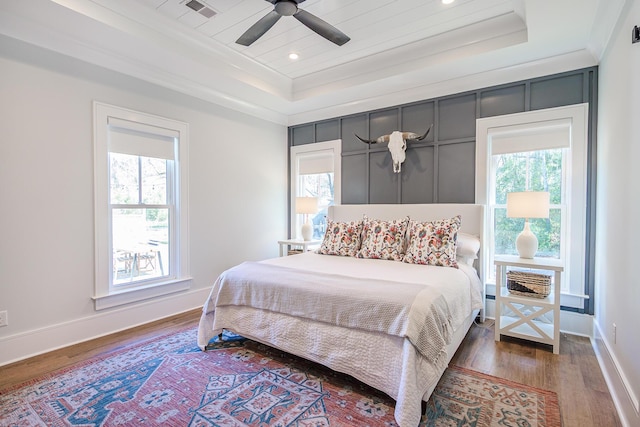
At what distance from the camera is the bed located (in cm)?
179

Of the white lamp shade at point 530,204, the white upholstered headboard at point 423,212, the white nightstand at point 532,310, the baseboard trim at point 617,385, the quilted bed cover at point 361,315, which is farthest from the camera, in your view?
the white upholstered headboard at point 423,212

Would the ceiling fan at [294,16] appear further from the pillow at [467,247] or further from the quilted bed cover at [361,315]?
the pillow at [467,247]

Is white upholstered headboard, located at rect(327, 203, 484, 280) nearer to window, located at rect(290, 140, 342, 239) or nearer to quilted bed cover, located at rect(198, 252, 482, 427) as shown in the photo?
window, located at rect(290, 140, 342, 239)

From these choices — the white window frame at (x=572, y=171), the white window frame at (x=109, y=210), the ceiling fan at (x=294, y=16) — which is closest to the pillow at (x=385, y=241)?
the white window frame at (x=572, y=171)

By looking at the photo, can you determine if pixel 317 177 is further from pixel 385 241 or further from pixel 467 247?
pixel 467 247

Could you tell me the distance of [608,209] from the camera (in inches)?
94.7

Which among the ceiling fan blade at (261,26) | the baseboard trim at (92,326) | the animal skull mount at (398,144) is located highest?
the ceiling fan blade at (261,26)

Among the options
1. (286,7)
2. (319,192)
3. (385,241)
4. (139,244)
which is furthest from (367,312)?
(319,192)

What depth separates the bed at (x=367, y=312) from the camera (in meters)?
1.79

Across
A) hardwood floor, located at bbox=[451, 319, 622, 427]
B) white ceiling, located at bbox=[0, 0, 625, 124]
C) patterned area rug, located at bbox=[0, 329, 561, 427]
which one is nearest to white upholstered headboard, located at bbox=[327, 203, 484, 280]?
hardwood floor, located at bbox=[451, 319, 622, 427]

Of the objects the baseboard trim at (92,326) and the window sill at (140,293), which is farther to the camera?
the window sill at (140,293)

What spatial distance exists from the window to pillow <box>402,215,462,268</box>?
5.61 ft

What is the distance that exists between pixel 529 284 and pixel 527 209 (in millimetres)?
673

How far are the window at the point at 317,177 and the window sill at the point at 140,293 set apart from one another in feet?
6.35
